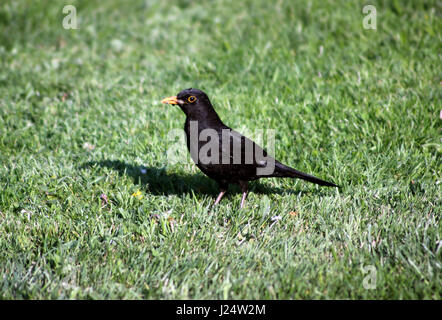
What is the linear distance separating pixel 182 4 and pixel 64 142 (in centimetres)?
523

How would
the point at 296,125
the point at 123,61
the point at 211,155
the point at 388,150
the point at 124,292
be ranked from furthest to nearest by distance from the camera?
the point at 123,61, the point at 296,125, the point at 388,150, the point at 211,155, the point at 124,292

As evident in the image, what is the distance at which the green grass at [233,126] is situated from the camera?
323cm

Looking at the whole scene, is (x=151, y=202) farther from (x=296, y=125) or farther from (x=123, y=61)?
(x=123, y=61)

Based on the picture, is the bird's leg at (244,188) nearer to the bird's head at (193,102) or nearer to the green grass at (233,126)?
the green grass at (233,126)

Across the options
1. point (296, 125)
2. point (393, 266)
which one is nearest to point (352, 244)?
point (393, 266)

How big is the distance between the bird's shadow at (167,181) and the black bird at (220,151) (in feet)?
1.20

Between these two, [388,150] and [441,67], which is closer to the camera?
[388,150]

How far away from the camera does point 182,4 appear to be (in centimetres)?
954

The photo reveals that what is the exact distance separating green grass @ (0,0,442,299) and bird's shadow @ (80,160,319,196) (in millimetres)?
23

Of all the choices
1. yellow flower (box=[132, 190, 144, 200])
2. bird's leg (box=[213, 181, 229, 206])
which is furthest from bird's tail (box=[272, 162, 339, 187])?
yellow flower (box=[132, 190, 144, 200])

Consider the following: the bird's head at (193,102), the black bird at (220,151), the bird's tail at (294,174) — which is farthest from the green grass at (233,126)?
the bird's head at (193,102)

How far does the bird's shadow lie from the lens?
460 centimetres

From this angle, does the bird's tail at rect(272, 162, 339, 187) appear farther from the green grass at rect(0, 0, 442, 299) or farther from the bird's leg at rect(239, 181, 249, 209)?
the bird's leg at rect(239, 181, 249, 209)

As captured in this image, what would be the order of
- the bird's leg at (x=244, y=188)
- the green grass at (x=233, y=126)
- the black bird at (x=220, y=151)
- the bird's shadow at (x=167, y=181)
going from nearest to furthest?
the green grass at (x=233, y=126) → the black bird at (x=220, y=151) → the bird's leg at (x=244, y=188) → the bird's shadow at (x=167, y=181)
